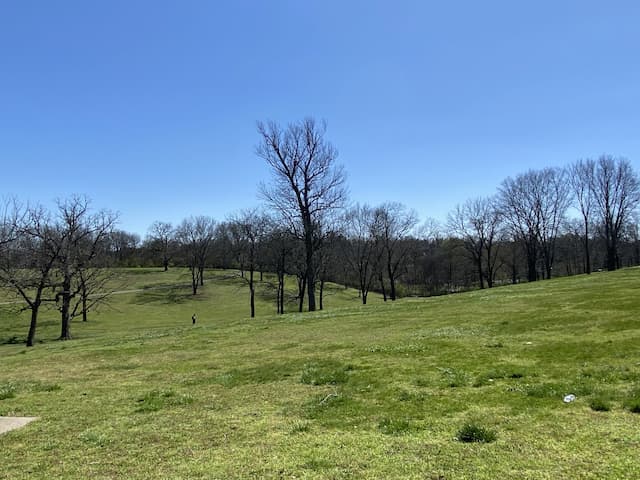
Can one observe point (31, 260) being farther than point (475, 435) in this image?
Yes

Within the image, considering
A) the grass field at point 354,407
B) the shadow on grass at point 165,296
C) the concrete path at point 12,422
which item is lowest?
the shadow on grass at point 165,296

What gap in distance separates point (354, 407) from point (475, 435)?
2206mm

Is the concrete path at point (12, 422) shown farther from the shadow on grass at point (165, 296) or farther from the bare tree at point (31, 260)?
the shadow on grass at point (165, 296)

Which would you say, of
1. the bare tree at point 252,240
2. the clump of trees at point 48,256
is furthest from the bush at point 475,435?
the bare tree at point 252,240

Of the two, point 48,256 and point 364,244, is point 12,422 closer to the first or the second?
point 48,256

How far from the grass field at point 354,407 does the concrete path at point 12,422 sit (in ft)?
0.98

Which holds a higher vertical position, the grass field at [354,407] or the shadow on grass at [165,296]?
the grass field at [354,407]

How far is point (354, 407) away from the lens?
6766mm

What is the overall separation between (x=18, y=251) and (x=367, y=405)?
34769 millimetres

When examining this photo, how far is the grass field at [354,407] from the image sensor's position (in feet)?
14.9

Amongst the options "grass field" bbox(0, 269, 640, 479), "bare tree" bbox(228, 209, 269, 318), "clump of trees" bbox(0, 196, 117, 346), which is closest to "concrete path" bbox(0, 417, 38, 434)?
"grass field" bbox(0, 269, 640, 479)

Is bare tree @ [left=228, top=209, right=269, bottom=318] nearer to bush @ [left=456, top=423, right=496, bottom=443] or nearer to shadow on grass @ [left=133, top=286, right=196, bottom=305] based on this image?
shadow on grass @ [left=133, top=286, right=196, bottom=305]

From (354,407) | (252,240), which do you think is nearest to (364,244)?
(252,240)

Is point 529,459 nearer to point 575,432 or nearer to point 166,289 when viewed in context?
point 575,432
